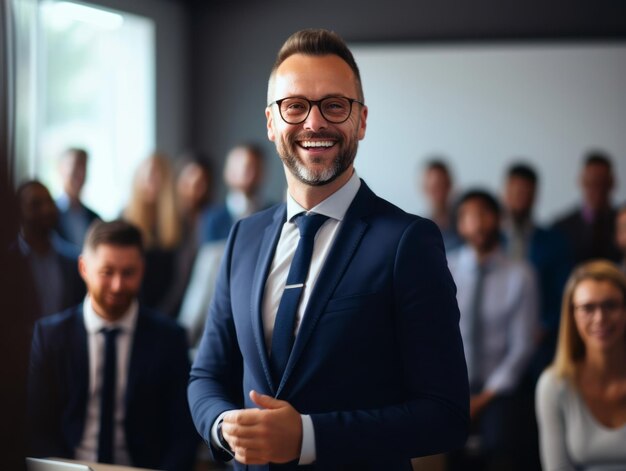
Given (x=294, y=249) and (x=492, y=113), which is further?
(x=492, y=113)

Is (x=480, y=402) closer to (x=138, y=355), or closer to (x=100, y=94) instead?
(x=138, y=355)

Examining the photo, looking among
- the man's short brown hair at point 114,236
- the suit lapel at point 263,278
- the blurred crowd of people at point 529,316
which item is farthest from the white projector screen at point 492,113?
the suit lapel at point 263,278

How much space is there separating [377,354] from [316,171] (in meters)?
0.33

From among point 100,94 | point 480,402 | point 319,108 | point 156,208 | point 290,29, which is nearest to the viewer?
point 319,108

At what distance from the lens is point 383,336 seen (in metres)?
1.46

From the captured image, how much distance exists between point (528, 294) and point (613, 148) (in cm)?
319

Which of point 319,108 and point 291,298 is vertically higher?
point 319,108

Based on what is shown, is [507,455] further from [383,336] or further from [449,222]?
[383,336]

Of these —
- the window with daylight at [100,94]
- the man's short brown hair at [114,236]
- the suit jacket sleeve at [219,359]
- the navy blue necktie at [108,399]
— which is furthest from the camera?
the window with daylight at [100,94]

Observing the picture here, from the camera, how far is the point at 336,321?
146 centimetres

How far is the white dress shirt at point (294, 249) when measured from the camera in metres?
1.53

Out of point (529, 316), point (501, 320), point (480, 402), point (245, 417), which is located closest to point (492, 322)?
point (501, 320)

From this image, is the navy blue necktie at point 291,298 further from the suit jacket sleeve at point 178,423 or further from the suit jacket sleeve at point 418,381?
the suit jacket sleeve at point 178,423

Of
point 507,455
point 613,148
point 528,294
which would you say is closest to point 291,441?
point 507,455
